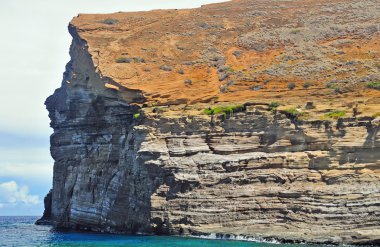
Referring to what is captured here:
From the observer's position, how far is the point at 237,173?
38.5 meters

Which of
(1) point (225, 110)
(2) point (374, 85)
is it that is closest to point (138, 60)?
(1) point (225, 110)

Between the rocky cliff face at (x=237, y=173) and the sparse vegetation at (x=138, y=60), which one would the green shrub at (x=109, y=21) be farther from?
the rocky cliff face at (x=237, y=173)

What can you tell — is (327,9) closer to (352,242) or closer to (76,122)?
(76,122)

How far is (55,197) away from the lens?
184ft

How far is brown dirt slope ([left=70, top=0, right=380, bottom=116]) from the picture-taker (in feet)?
154

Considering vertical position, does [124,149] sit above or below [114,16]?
below

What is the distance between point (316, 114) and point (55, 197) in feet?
92.0

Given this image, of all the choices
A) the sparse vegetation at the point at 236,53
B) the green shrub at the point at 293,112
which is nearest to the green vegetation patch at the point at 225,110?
the green shrub at the point at 293,112

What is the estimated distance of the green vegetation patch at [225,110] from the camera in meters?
42.0

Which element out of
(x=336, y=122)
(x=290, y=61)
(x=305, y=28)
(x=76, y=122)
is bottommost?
(x=336, y=122)

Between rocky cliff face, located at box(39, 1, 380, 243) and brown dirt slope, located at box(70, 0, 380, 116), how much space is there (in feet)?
4.93

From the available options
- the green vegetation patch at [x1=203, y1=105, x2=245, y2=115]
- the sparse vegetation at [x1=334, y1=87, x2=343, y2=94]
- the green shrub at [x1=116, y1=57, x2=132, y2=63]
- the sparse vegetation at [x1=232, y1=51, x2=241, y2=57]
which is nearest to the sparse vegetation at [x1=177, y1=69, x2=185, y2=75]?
the green shrub at [x1=116, y1=57, x2=132, y2=63]

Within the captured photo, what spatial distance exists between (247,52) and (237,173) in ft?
70.1

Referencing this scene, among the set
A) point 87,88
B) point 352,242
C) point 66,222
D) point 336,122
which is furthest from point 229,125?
point 66,222
